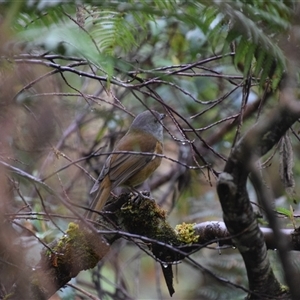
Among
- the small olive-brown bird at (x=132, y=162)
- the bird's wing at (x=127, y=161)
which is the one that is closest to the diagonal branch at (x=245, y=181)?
the small olive-brown bird at (x=132, y=162)

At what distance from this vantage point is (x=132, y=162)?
391 cm

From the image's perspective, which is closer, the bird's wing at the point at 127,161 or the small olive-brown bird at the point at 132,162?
the small olive-brown bird at the point at 132,162

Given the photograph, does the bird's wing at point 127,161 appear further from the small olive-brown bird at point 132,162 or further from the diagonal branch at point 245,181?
the diagonal branch at point 245,181

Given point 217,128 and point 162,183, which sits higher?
point 217,128

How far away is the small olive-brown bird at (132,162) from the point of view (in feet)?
11.4

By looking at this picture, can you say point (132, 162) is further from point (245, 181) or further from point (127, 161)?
point (245, 181)

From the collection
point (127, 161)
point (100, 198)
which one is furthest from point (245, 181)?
point (127, 161)

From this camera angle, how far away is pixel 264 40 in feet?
6.55

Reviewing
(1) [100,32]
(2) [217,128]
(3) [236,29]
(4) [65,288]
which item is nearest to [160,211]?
(4) [65,288]

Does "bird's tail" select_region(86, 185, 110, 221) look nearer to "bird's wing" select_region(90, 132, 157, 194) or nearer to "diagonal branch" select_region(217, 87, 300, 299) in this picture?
"bird's wing" select_region(90, 132, 157, 194)

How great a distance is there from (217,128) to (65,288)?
238 centimetres

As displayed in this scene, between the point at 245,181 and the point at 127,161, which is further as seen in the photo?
the point at 127,161

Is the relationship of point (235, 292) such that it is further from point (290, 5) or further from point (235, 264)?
point (290, 5)

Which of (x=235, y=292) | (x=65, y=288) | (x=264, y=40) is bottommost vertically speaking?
(x=235, y=292)
